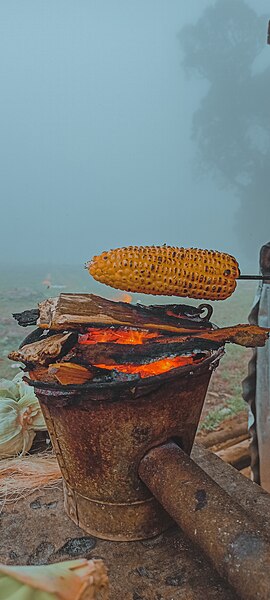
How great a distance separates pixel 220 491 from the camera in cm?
123

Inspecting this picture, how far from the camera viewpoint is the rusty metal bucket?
4.32 feet

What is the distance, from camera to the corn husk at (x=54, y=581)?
696 mm

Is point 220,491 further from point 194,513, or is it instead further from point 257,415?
point 257,415

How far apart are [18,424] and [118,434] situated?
1.06 meters

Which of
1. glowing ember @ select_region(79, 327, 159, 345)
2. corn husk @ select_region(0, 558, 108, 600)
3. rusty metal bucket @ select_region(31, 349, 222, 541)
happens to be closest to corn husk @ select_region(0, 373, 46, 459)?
rusty metal bucket @ select_region(31, 349, 222, 541)

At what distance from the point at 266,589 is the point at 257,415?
155 cm

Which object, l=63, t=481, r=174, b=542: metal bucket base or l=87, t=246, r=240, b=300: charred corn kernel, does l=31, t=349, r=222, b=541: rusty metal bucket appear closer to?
l=63, t=481, r=174, b=542: metal bucket base

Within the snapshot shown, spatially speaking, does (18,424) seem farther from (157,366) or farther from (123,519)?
(157,366)

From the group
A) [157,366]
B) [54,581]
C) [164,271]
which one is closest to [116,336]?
[157,366]

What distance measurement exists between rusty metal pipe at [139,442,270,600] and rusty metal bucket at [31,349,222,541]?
3.3 inches

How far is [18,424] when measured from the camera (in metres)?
2.24

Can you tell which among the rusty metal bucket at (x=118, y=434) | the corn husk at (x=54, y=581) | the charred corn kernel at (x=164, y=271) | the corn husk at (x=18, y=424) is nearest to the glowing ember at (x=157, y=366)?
the rusty metal bucket at (x=118, y=434)

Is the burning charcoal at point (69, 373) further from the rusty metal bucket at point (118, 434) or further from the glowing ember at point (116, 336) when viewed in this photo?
the glowing ember at point (116, 336)

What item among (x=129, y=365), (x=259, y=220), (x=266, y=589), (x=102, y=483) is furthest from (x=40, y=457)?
(x=259, y=220)
